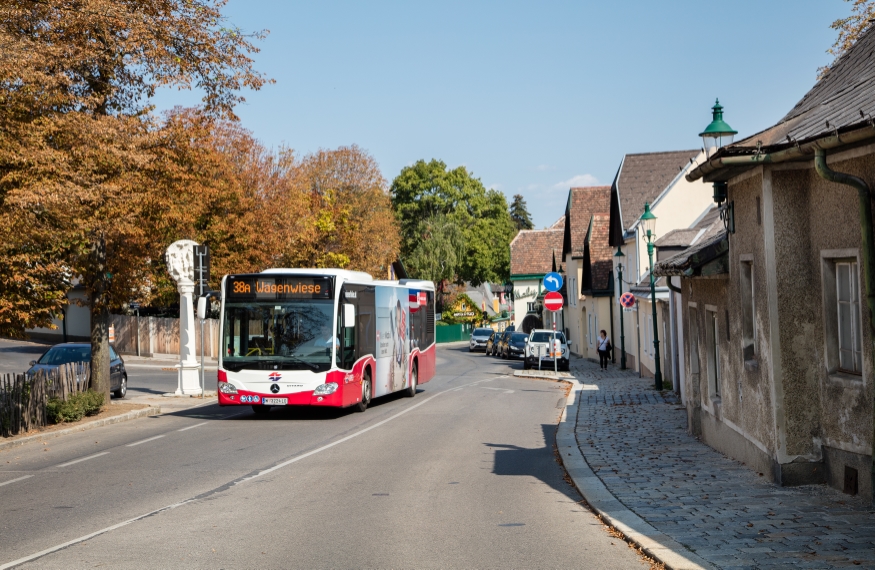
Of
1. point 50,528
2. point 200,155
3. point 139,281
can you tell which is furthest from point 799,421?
point 139,281

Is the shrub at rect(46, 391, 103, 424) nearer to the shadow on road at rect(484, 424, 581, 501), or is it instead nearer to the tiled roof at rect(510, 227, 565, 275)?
the shadow on road at rect(484, 424, 581, 501)

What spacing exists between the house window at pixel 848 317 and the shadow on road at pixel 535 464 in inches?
125

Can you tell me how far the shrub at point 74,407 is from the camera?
1889 cm

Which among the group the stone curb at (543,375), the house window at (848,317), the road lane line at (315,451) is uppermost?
the house window at (848,317)

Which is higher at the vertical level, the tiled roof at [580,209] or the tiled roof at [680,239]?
the tiled roof at [580,209]

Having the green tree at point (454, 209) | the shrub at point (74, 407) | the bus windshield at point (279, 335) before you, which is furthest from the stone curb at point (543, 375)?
the green tree at point (454, 209)

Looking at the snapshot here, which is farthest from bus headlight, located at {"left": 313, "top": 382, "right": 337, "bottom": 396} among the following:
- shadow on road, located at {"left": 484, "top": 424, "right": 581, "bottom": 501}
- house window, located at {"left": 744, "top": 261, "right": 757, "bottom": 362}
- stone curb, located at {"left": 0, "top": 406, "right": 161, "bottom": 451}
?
house window, located at {"left": 744, "top": 261, "right": 757, "bottom": 362}

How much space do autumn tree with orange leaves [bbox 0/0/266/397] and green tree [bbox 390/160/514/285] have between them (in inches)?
2538

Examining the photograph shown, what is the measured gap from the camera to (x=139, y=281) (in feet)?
79.2

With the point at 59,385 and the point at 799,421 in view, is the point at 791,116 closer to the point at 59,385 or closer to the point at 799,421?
the point at 799,421

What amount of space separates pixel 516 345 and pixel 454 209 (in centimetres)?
3766

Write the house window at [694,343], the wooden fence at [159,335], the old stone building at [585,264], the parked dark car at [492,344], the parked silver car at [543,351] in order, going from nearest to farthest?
the house window at [694,343] < the parked silver car at [543,351] < the wooden fence at [159,335] < the old stone building at [585,264] < the parked dark car at [492,344]

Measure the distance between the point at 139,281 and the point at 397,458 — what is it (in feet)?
41.7

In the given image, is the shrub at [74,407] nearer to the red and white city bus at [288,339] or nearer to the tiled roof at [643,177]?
the red and white city bus at [288,339]
